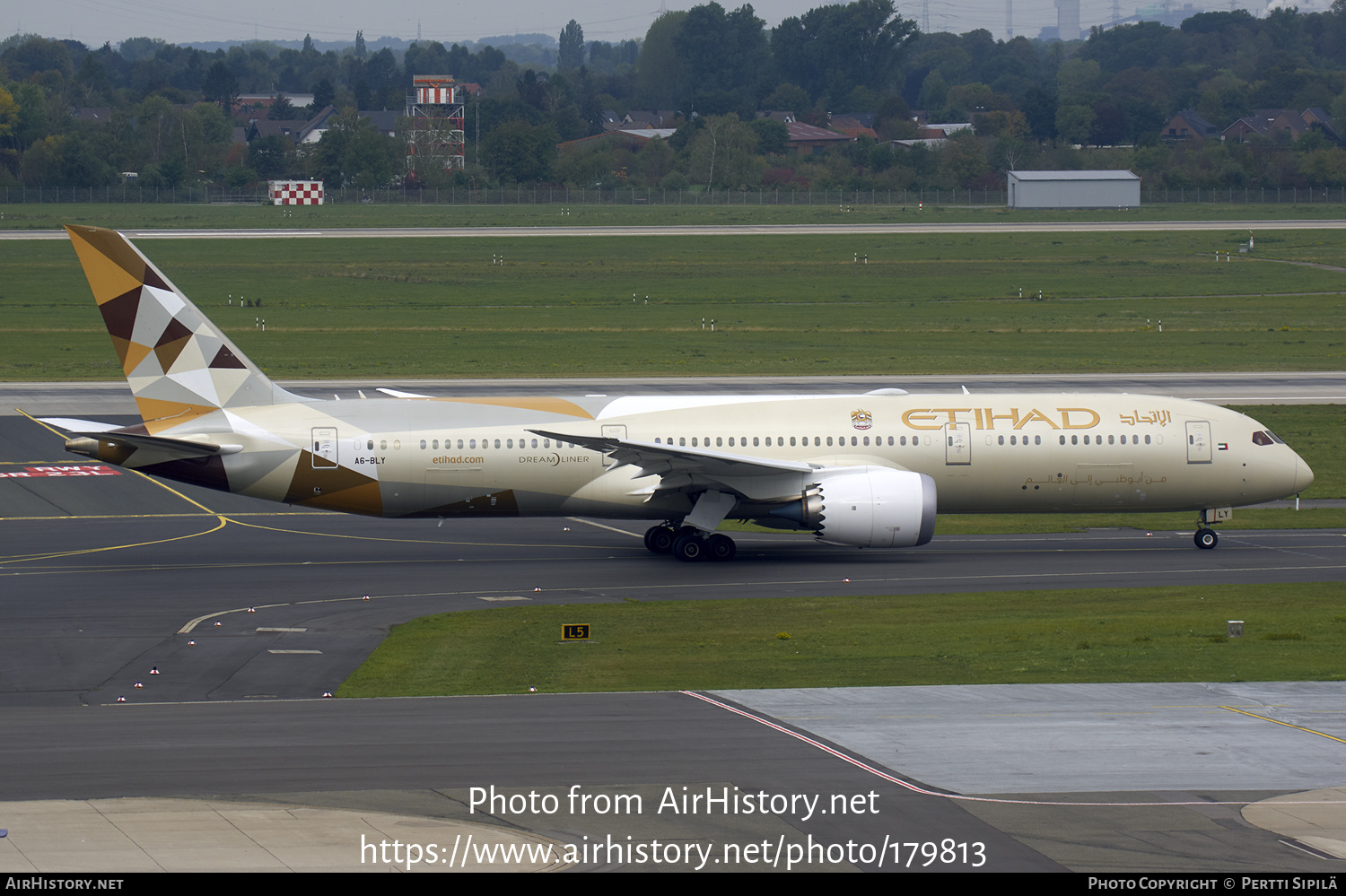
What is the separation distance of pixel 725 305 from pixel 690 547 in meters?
61.3

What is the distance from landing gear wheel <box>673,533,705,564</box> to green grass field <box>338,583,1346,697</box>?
4818 millimetres

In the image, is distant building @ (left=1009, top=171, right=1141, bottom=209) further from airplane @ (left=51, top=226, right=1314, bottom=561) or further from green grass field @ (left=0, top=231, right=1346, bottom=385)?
airplane @ (left=51, top=226, right=1314, bottom=561)

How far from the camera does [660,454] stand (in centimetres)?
3631

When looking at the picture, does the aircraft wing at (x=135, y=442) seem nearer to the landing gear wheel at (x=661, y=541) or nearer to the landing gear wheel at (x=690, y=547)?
the landing gear wheel at (x=661, y=541)

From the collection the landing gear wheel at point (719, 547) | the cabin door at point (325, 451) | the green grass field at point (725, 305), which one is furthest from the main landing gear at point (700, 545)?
the green grass field at point (725, 305)

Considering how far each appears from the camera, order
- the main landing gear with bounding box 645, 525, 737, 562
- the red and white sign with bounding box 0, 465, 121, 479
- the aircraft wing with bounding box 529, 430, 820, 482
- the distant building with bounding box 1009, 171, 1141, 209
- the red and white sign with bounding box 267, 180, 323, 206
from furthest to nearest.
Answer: the red and white sign with bounding box 267, 180, 323, 206 < the distant building with bounding box 1009, 171, 1141, 209 < the red and white sign with bounding box 0, 465, 121, 479 < the main landing gear with bounding box 645, 525, 737, 562 < the aircraft wing with bounding box 529, 430, 820, 482

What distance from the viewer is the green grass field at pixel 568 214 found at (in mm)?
155500

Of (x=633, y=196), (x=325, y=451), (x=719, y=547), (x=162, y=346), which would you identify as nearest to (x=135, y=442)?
(x=162, y=346)

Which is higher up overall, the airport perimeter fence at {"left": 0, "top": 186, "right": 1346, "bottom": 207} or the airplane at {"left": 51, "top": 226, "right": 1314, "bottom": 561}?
the airport perimeter fence at {"left": 0, "top": 186, "right": 1346, "bottom": 207}

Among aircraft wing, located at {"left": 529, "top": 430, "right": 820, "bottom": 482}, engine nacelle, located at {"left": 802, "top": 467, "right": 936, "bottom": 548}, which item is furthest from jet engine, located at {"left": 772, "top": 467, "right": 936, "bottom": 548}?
aircraft wing, located at {"left": 529, "top": 430, "right": 820, "bottom": 482}

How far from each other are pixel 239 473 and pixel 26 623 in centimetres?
793

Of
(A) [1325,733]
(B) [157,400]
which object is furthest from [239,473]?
(A) [1325,733]

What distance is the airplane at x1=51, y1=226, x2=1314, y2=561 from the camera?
37188 millimetres
